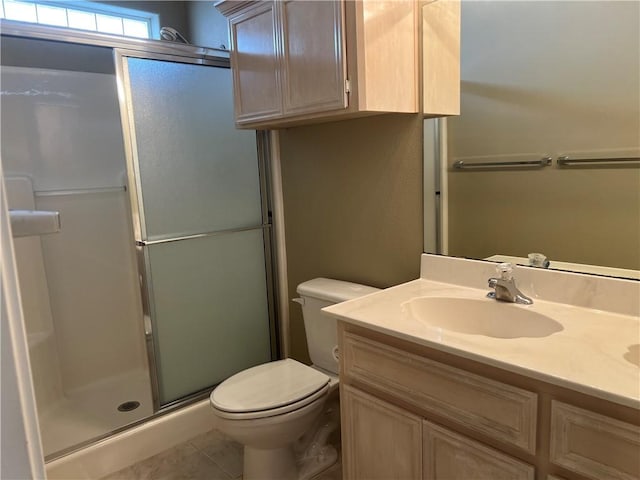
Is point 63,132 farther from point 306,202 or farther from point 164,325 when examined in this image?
point 306,202

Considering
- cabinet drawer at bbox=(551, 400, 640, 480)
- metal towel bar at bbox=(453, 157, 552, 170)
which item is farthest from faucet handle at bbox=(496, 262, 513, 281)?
cabinet drawer at bbox=(551, 400, 640, 480)

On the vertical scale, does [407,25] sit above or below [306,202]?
above

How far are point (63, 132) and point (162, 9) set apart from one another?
993 millimetres

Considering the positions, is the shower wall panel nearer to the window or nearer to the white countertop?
the window

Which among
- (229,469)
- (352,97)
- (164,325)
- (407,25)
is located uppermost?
(407,25)

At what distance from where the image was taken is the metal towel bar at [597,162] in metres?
1.38

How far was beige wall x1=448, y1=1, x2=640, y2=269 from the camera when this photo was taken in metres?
1.40

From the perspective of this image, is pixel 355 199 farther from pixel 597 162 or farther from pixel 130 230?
pixel 130 230

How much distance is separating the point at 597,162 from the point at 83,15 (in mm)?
2758

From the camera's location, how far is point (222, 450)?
2.24m

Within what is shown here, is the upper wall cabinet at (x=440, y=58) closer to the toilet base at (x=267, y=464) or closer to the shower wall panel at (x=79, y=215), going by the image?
the toilet base at (x=267, y=464)

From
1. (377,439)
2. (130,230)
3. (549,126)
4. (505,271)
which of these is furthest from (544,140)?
(130,230)

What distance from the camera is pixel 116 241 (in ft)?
8.93

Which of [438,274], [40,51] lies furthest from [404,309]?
[40,51]
